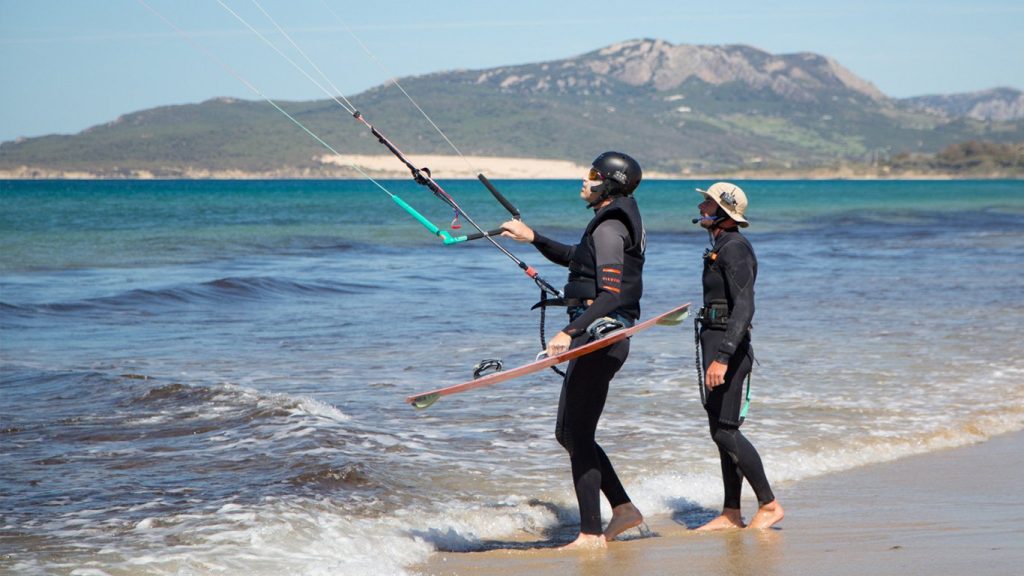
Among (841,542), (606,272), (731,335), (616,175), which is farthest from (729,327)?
(841,542)

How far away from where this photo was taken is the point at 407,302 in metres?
20.0

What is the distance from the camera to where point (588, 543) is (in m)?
6.40

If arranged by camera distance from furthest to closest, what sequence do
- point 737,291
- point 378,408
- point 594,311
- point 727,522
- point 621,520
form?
point 378,408
point 727,522
point 621,520
point 737,291
point 594,311

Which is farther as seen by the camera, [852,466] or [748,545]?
[852,466]

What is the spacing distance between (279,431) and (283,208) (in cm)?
6465

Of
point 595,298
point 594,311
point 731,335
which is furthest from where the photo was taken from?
point 731,335

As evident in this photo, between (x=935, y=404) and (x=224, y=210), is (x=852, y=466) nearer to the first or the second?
(x=935, y=404)

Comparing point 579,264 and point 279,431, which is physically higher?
point 579,264

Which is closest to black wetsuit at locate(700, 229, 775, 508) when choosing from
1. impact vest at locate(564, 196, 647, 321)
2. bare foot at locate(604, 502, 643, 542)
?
impact vest at locate(564, 196, 647, 321)

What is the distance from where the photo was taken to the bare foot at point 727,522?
22.5ft

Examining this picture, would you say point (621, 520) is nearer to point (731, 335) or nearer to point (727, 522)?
point (727, 522)

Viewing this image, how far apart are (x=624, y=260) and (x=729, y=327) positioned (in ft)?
2.48

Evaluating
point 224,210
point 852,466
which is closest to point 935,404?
point 852,466

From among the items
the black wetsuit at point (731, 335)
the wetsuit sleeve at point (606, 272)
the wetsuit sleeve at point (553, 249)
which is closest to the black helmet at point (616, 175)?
the wetsuit sleeve at point (606, 272)
